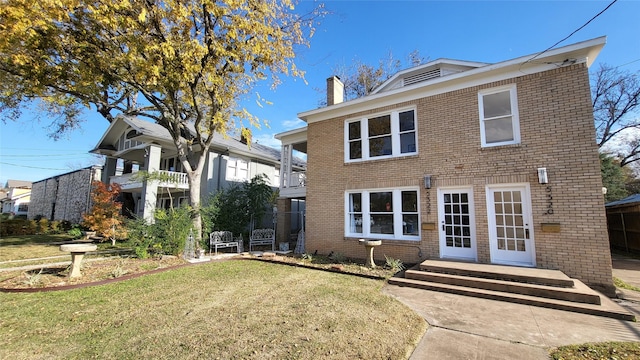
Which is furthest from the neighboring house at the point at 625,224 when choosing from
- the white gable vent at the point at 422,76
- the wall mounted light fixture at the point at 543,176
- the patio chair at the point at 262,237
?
the patio chair at the point at 262,237

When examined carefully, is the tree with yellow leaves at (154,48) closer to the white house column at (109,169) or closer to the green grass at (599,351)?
the white house column at (109,169)

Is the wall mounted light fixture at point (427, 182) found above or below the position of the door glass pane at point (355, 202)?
above

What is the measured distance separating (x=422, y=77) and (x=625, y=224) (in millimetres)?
13083

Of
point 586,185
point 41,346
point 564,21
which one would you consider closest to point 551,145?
point 586,185

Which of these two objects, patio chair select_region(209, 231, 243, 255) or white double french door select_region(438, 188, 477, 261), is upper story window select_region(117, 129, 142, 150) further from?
white double french door select_region(438, 188, 477, 261)

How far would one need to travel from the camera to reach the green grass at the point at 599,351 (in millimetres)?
3308

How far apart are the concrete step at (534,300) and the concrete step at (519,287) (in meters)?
0.10

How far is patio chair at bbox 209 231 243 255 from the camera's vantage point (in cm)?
1117

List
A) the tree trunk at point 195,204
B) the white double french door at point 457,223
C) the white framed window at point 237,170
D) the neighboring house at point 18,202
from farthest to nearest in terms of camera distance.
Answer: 1. the neighboring house at point 18,202
2. the white framed window at point 237,170
3. the tree trunk at point 195,204
4. the white double french door at point 457,223

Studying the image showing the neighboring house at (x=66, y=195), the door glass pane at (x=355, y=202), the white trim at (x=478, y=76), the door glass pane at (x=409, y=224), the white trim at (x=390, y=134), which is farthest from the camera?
the neighboring house at (x=66, y=195)

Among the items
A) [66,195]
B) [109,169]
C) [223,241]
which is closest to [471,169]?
[223,241]

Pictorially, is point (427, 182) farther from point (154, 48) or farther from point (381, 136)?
point (154, 48)

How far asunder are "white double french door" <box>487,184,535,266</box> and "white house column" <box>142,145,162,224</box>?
1440 cm

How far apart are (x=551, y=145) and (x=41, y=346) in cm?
1069
